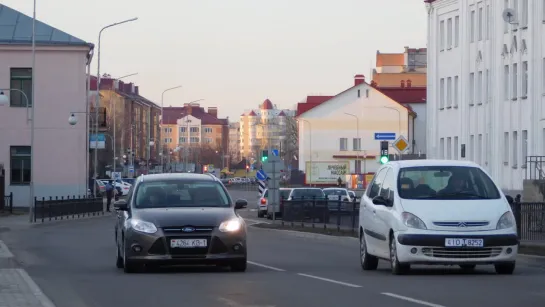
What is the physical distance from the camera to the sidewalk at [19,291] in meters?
12.5

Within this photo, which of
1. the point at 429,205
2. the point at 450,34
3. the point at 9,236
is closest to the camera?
the point at 429,205

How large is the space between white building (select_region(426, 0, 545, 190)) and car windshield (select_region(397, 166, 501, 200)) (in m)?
34.1

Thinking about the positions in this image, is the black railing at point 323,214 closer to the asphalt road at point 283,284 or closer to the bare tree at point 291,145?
the asphalt road at point 283,284

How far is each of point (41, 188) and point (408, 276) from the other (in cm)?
5035

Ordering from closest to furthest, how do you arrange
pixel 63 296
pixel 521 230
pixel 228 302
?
pixel 228 302, pixel 63 296, pixel 521 230

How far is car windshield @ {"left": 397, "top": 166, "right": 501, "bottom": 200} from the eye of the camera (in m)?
17.1

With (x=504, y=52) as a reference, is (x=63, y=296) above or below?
below

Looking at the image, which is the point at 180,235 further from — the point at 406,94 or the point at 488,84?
the point at 406,94

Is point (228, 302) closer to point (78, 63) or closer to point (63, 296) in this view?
point (63, 296)

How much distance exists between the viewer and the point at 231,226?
17750 mm

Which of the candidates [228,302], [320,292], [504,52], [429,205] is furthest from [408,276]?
[504,52]

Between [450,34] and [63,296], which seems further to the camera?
[450,34]

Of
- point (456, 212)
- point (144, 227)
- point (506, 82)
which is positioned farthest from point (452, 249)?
point (506, 82)

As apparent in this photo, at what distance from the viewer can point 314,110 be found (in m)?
116
